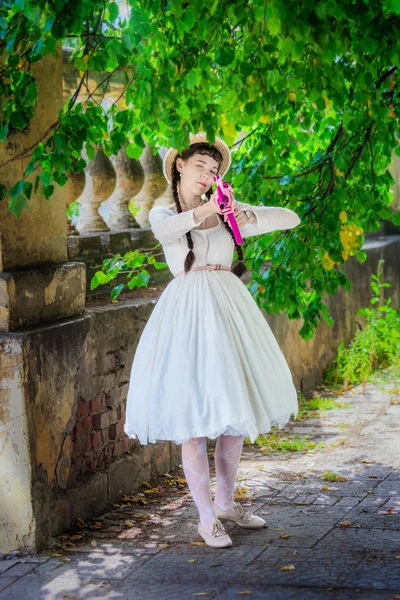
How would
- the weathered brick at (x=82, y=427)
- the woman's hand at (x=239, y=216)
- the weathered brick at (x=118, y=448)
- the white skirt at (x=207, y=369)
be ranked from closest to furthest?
the white skirt at (x=207, y=369) → the woman's hand at (x=239, y=216) → the weathered brick at (x=82, y=427) → the weathered brick at (x=118, y=448)

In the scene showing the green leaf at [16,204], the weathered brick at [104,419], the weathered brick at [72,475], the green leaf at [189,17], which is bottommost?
the weathered brick at [72,475]

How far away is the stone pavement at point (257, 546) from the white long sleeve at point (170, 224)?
144 centimetres

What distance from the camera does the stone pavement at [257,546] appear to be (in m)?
4.14

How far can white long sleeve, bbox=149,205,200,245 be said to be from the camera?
4.55 metres

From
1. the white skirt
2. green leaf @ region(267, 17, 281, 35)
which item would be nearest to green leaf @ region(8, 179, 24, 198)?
the white skirt

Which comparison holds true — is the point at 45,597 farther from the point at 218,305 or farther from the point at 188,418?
the point at 218,305

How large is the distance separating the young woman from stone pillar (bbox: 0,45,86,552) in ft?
1.67

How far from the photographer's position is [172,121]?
14.6ft

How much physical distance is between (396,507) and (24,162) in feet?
8.32

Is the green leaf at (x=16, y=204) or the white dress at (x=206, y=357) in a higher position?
the green leaf at (x=16, y=204)

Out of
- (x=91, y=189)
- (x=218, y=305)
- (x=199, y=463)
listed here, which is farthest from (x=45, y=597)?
(x=91, y=189)

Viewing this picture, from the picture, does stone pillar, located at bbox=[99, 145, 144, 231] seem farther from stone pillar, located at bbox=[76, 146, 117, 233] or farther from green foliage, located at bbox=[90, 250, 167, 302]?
green foliage, located at bbox=[90, 250, 167, 302]

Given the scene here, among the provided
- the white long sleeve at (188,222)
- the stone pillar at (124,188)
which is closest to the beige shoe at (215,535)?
the white long sleeve at (188,222)

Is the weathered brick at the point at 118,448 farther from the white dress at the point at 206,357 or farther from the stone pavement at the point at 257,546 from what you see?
the white dress at the point at 206,357
